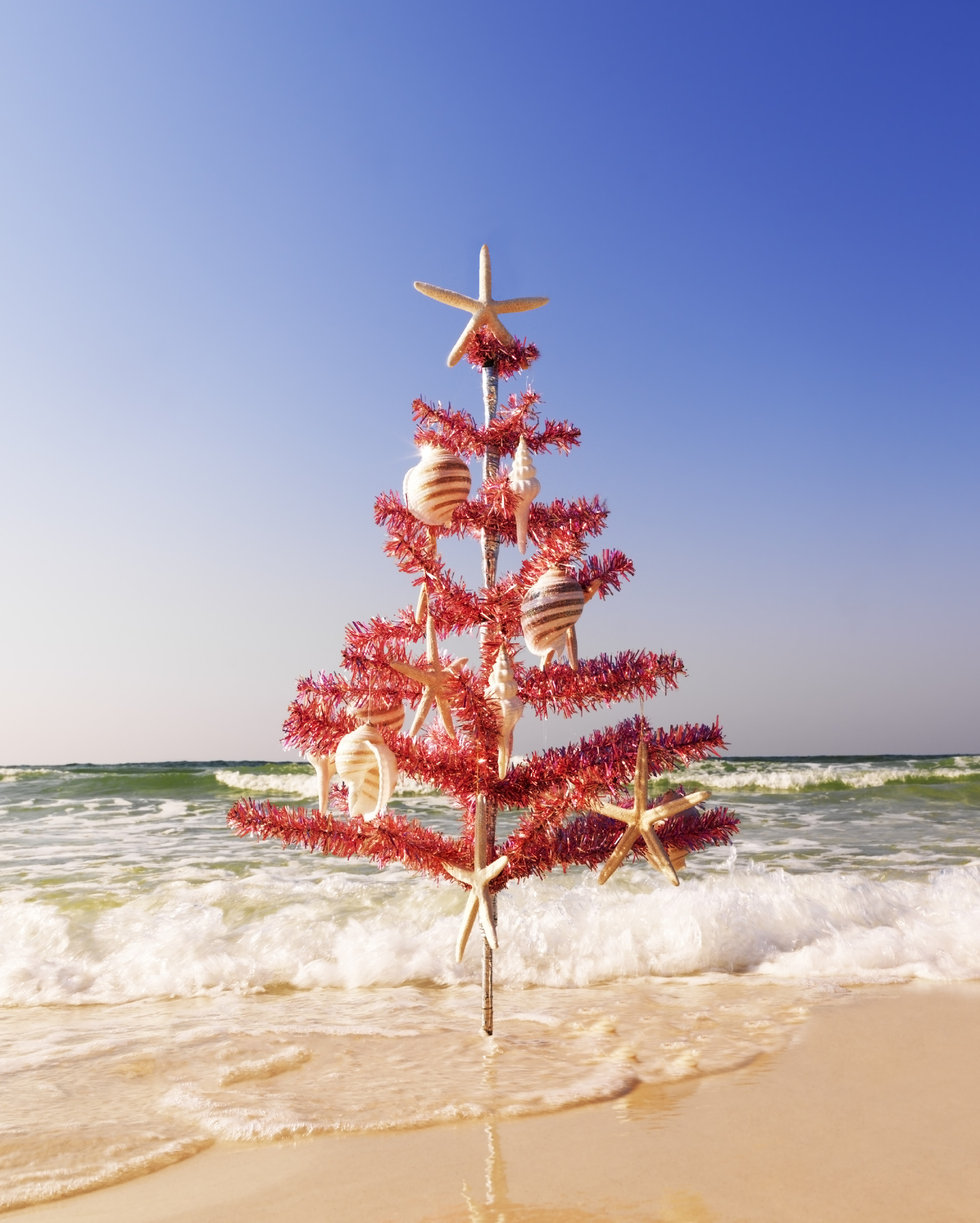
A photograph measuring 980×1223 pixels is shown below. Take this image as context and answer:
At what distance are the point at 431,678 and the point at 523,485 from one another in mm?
817

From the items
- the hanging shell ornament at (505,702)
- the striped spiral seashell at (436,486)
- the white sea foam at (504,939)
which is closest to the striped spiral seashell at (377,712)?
the hanging shell ornament at (505,702)

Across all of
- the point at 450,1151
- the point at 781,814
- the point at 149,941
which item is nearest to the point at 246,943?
the point at 149,941

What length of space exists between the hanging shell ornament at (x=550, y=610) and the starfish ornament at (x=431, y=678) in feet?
1.13

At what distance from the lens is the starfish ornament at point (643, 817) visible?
282 cm

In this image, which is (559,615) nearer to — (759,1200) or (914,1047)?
(759,1200)

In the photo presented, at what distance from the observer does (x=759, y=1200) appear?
2.27 m

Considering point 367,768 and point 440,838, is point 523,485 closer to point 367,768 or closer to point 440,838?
point 367,768

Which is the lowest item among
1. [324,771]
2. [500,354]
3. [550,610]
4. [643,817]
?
[643,817]

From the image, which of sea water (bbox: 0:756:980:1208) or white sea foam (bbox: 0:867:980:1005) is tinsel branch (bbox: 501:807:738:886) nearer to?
sea water (bbox: 0:756:980:1208)

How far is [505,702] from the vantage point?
2.84m

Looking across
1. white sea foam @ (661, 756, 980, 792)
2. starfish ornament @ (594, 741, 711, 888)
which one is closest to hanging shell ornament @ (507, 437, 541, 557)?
starfish ornament @ (594, 741, 711, 888)

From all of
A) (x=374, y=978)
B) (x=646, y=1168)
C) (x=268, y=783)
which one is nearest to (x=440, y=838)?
(x=646, y=1168)

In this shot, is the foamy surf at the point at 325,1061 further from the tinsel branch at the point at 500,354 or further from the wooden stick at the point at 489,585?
the tinsel branch at the point at 500,354

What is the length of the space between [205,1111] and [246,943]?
2.74 metres
